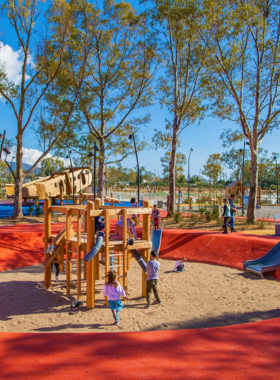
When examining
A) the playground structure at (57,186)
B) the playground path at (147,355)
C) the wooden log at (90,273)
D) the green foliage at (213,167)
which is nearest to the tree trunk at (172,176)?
the playground structure at (57,186)

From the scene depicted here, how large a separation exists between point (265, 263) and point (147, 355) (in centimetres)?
743

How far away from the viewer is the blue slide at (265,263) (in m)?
10.4

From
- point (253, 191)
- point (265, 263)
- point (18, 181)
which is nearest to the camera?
point (265, 263)

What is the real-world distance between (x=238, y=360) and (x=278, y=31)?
1786cm

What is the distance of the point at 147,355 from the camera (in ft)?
15.9

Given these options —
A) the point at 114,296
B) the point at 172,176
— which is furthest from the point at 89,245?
the point at 172,176

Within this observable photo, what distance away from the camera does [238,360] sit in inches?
186

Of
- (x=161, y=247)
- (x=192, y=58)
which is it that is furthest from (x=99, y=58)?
(x=161, y=247)

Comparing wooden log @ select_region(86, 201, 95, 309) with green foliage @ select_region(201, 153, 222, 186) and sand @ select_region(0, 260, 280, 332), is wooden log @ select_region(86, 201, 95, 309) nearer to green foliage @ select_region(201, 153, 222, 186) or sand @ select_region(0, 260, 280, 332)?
sand @ select_region(0, 260, 280, 332)

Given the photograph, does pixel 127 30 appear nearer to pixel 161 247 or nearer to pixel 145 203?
pixel 161 247

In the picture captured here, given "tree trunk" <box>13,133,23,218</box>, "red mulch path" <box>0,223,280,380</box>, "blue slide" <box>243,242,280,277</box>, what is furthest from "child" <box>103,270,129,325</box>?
"tree trunk" <box>13,133,23,218</box>

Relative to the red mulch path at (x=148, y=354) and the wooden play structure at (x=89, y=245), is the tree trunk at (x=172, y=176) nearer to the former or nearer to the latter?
the wooden play structure at (x=89, y=245)

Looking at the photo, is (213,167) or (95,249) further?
(213,167)

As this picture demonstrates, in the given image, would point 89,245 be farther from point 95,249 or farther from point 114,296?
point 114,296
